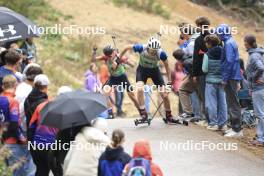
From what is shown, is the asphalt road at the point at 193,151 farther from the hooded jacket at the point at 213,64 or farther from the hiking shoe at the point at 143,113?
the hooded jacket at the point at 213,64

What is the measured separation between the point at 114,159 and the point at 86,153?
37 centimetres

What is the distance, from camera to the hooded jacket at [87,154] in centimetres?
932

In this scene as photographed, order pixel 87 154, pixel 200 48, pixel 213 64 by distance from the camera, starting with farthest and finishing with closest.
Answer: pixel 200 48 < pixel 213 64 < pixel 87 154

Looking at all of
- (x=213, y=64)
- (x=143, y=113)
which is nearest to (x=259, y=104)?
(x=213, y=64)

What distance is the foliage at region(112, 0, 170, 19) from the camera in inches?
1620

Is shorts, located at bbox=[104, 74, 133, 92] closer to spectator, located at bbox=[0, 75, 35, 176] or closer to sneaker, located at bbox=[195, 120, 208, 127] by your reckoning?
sneaker, located at bbox=[195, 120, 208, 127]

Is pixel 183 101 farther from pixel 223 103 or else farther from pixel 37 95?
pixel 37 95

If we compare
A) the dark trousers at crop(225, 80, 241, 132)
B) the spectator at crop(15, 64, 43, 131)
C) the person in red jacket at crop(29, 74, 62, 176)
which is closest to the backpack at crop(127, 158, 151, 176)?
the person in red jacket at crop(29, 74, 62, 176)

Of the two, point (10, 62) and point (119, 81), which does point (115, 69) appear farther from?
point (10, 62)

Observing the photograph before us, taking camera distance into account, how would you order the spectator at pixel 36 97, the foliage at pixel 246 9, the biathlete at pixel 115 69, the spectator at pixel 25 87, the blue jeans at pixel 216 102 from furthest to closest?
the foliage at pixel 246 9 < the biathlete at pixel 115 69 < the blue jeans at pixel 216 102 < the spectator at pixel 25 87 < the spectator at pixel 36 97

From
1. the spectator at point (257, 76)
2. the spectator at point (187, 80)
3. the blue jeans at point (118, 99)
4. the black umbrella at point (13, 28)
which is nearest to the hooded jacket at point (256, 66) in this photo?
the spectator at point (257, 76)

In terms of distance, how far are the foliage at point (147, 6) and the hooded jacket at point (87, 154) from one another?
31.6 meters

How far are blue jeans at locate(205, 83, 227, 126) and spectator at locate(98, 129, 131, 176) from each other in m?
6.15

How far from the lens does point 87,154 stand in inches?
368
